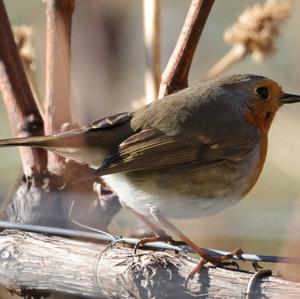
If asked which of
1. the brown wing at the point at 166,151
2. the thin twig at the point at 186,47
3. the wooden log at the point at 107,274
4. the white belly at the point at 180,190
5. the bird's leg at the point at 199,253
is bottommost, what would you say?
the wooden log at the point at 107,274

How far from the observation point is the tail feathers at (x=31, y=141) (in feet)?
7.02

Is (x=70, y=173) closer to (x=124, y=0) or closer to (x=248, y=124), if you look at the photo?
(x=248, y=124)

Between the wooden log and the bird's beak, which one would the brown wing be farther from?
the wooden log

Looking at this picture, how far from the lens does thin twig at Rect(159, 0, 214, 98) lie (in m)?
2.21

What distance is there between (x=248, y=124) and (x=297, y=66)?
1591mm

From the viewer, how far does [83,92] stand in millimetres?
2773

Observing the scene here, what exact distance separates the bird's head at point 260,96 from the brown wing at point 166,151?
18 cm

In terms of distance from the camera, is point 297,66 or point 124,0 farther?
point 124,0

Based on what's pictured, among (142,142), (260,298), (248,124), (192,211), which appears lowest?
(260,298)

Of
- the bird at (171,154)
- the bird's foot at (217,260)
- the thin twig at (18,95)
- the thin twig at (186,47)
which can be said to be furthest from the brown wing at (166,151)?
the bird's foot at (217,260)

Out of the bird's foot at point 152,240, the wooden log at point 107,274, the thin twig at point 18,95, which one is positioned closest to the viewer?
the wooden log at point 107,274

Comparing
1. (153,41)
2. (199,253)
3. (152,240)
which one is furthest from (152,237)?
(153,41)

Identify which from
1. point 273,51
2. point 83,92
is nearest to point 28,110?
point 83,92

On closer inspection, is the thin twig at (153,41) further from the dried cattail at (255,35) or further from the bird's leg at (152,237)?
the bird's leg at (152,237)
